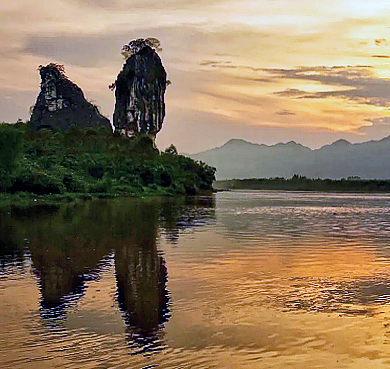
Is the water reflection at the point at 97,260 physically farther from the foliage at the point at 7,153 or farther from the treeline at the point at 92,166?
the treeline at the point at 92,166

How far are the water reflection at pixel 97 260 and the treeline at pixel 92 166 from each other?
19237 mm

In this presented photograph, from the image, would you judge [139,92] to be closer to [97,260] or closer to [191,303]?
[97,260]

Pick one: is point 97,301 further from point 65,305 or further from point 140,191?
point 140,191

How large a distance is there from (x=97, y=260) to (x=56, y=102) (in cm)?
10732

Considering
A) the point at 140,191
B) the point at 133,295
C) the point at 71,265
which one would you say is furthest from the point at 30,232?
the point at 140,191

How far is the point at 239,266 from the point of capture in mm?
15906

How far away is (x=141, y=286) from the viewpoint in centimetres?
1291

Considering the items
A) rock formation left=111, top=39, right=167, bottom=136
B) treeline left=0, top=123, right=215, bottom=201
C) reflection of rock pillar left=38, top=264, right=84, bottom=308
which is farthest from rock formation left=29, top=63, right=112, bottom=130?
reflection of rock pillar left=38, top=264, right=84, bottom=308

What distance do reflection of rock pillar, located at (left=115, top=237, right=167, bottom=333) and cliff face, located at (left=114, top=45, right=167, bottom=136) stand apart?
352 ft

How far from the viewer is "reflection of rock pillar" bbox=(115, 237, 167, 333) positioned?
10.2m

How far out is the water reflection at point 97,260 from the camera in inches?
404

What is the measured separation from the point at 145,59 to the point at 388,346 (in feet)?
398

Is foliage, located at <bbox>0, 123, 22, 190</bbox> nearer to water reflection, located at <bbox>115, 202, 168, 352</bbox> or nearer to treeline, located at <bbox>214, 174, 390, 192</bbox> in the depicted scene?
water reflection, located at <bbox>115, 202, 168, 352</bbox>

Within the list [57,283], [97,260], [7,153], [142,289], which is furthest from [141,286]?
[7,153]
